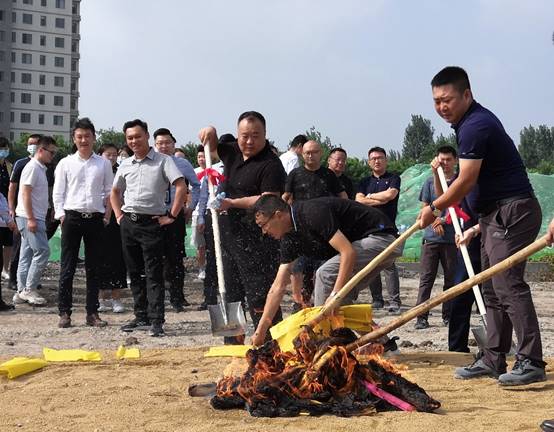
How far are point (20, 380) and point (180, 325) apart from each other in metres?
3.30

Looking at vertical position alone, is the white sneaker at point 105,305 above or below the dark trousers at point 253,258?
below

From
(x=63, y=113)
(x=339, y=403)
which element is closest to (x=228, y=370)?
(x=339, y=403)

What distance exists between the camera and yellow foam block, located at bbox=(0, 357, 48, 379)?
6426 mm

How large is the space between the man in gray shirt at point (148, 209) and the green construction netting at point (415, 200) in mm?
10546

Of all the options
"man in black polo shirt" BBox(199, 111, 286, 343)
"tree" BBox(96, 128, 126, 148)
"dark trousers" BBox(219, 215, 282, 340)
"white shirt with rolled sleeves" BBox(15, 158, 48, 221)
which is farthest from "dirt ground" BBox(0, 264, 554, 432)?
"tree" BBox(96, 128, 126, 148)

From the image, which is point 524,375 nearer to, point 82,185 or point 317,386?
point 317,386

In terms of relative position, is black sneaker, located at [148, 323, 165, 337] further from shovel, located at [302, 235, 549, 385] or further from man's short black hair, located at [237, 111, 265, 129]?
shovel, located at [302, 235, 549, 385]

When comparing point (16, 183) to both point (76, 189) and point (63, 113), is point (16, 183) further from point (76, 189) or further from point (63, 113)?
point (63, 113)

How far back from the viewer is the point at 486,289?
6289mm

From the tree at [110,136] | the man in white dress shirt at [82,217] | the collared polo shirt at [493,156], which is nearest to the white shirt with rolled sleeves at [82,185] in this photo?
the man in white dress shirt at [82,217]

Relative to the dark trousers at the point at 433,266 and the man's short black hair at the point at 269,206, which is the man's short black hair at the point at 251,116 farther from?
the dark trousers at the point at 433,266

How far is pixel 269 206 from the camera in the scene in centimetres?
619

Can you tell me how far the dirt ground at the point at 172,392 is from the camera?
15.7 ft

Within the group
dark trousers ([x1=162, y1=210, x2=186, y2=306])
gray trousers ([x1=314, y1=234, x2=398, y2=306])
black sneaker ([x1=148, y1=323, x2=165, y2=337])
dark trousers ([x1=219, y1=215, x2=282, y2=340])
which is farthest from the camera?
dark trousers ([x1=162, y1=210, x2=186, y2=306])
